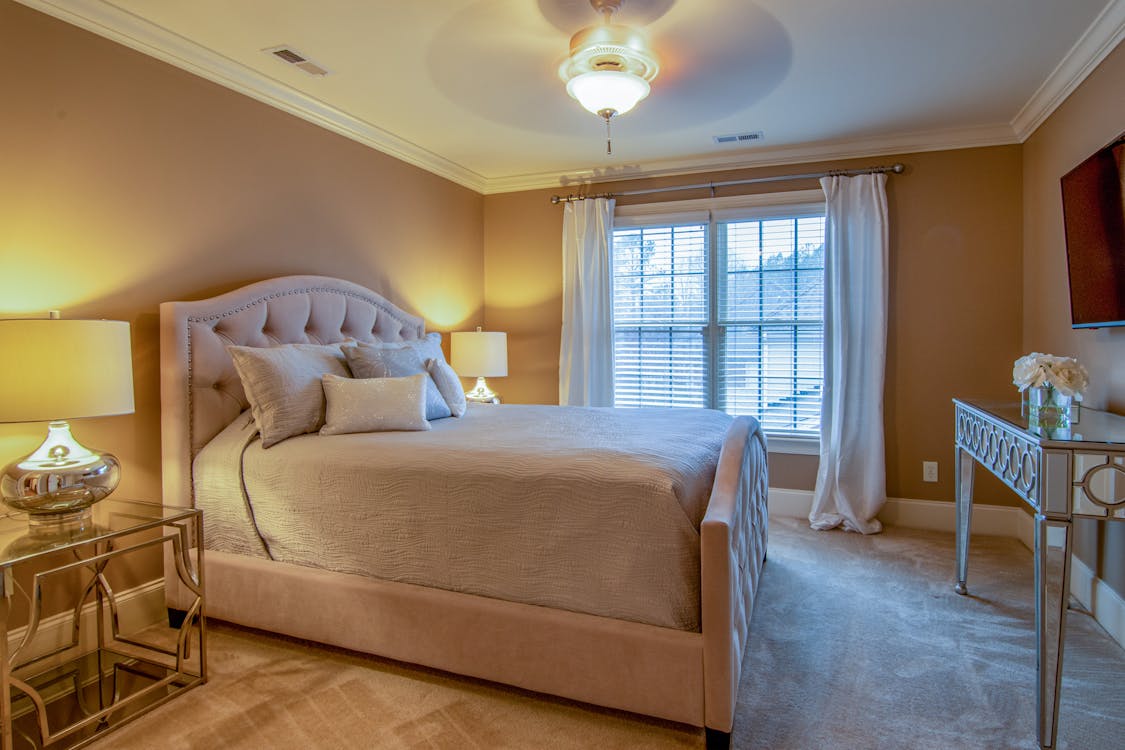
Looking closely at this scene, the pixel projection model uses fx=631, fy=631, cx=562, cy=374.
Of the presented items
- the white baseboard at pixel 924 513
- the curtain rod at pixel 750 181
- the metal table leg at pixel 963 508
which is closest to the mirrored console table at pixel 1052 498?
the metal table leg at pixel 963 508

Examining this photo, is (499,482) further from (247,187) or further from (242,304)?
(247,187)

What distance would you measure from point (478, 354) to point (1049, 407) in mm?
3120

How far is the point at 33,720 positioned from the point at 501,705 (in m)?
1.43

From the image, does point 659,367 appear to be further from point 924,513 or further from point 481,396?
point 924,513

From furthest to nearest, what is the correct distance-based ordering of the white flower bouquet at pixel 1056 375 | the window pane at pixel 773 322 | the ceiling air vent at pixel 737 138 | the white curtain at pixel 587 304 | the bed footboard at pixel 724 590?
the white curtain at pixel 587 304, the window pane at pixel 773 322, the ceiling air vent at pixel 737 138, the white flower bouquet at pixel 1056 375, the bed footboard at pixel 724 590

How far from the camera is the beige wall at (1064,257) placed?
2.54 metres

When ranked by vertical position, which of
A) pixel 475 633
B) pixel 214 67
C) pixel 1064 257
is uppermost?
pixel 214 67

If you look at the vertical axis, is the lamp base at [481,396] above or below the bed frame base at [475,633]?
above

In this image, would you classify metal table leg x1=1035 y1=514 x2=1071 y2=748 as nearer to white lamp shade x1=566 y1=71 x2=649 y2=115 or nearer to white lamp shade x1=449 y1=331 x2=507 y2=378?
white lamp shade x1=566 y1=71 x2=649 y2=115

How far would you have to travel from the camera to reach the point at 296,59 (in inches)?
112

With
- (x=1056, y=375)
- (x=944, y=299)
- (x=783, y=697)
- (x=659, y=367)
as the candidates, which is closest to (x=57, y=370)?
(x=783, y=697)

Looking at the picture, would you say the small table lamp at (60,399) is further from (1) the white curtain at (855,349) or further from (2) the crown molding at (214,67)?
(1) the white curtain at (855,349)

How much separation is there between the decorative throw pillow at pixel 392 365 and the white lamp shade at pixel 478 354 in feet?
3.44

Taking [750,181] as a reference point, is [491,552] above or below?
below
